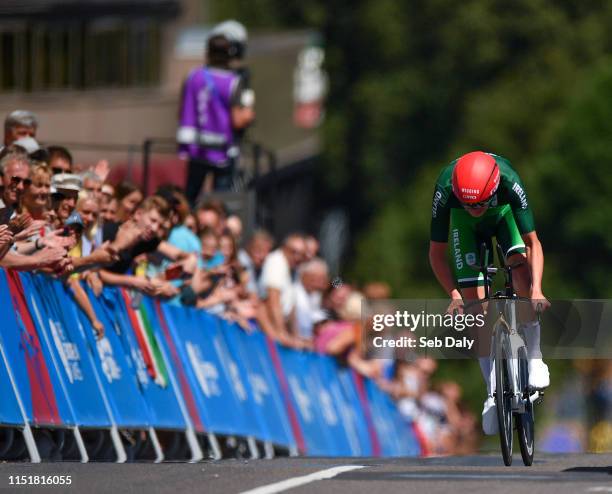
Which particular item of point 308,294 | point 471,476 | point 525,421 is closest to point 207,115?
point 308,294

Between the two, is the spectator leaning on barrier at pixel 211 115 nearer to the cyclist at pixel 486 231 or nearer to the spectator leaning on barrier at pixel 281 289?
the spectator leaning on barrier at pixel 281 289

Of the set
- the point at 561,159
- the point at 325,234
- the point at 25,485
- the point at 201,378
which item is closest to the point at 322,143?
the point at 325,234

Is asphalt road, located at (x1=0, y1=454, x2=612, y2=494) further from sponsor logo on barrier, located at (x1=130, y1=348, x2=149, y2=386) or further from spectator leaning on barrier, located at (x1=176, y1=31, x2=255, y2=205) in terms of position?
spectator leaning on barrier, located at (x1=176, y1=31, x2=255, y2=205)

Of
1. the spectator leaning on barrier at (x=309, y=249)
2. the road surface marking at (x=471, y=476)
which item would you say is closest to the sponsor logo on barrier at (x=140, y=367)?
the road surface marking at (x=471, y=476)

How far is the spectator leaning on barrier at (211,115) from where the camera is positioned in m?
20.8

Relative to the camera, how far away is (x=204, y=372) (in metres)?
18.6

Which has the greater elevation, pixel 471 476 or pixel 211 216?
pixel 211 216

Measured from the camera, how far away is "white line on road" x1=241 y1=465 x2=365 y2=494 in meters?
12.5


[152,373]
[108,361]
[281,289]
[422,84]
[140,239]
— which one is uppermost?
[140,239]

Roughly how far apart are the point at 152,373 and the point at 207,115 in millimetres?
4509

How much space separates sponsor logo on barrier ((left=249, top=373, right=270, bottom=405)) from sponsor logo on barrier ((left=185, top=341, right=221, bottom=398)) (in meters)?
1.37

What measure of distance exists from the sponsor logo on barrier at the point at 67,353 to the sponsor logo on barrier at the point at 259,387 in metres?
4.84

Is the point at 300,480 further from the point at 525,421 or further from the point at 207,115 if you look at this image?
the point at 207,115

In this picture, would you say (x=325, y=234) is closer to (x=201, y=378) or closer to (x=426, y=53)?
(x=426, y=53)
